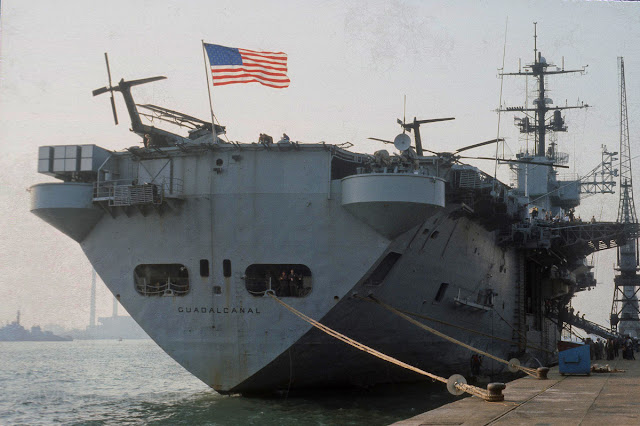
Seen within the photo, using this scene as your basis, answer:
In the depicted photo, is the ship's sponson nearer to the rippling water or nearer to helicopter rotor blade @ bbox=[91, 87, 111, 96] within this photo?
helicopter rotor blade @ bbox=[91, 87, 111, 96]

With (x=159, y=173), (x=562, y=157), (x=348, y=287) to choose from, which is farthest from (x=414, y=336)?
(x=562, y=157)

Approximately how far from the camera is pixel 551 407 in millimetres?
10562

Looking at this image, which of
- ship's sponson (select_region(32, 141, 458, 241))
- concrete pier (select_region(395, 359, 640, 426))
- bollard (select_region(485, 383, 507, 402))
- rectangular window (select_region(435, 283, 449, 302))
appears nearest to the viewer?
concrete pier (select_region(395, 359, 640, 426))

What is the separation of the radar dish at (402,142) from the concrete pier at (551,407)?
6.03 metres

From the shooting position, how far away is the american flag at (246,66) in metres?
16.7

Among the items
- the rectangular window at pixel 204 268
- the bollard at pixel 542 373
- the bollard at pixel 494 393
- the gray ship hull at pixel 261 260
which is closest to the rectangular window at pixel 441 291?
the gray ship hull at pixel 261 260

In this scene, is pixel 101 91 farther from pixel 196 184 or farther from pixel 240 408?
pixel 240 408

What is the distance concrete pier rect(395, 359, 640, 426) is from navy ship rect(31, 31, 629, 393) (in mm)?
4433

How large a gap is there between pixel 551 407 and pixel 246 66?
10.3 metres

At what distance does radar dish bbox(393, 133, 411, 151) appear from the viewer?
17.2 meters

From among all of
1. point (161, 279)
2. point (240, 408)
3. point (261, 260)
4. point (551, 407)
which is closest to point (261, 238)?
point (261, 260)

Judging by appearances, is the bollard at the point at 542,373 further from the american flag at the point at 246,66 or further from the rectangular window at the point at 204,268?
the american flag at the point at 246,66

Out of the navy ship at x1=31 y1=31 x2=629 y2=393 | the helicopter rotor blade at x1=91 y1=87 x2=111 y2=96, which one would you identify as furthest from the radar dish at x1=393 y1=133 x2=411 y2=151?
the helicopter rotor blade at x1=91 y1=87 x2=111 y2=96

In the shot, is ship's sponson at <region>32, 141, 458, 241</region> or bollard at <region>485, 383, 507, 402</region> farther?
ship's sponson at <region>32, 141, 458, 241</region>
